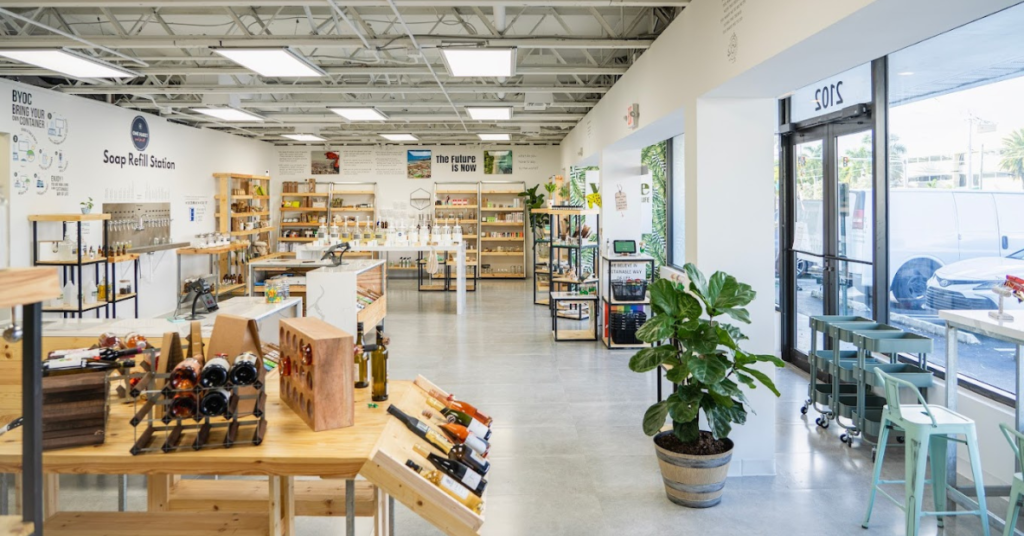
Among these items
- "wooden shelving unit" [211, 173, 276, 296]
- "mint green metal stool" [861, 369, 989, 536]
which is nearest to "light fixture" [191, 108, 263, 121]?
"wooden shelving unit" [211, 173, 276, 296]

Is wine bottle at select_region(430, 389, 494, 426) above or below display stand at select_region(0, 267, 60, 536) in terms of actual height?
below

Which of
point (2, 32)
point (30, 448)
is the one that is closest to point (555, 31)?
point (2, 32)

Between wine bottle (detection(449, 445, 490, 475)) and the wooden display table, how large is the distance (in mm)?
126

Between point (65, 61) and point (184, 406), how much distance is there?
540 cm

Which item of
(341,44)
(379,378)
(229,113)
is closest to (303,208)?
(229,113)

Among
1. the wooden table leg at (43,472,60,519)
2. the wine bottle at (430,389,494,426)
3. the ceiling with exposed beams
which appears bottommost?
the wooden table leg at (43,472,60,519)

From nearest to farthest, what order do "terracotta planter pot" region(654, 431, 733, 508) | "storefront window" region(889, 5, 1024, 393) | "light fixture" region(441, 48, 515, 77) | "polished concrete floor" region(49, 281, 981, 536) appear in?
1. "polished concrete floor" region(49, 281, 981, 536)
2. "terracotta planter pot" region(654, 431, 733, 508)
3. "storefront window" region(889, 5, 1024, 393)
4. "light fixture" region(441, 48, 515, 77)

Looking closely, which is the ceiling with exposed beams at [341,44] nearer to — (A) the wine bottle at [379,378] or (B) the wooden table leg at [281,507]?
(A) the wine bottle at [379,378]

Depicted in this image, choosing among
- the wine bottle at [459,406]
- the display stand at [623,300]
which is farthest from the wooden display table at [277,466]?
the display stand at [623,300]

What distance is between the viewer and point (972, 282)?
15.4 ft

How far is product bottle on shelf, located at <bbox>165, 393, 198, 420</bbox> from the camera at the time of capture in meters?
2.15

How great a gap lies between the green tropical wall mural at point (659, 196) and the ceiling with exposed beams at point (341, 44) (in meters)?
1.40

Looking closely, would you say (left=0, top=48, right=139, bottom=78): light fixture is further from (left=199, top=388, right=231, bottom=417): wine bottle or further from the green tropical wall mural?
the green tropical wall mural

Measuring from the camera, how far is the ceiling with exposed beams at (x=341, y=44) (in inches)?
237
